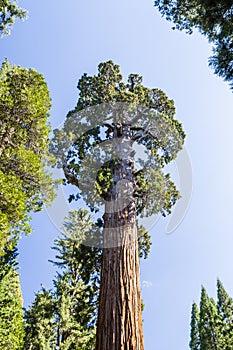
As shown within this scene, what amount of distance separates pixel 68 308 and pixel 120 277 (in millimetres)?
6224

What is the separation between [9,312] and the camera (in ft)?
30.0

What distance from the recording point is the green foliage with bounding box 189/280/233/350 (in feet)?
72.2

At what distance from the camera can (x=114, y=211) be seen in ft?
19.4

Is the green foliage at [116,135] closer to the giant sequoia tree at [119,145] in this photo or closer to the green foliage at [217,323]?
the giant sequoia tree at [119,145]

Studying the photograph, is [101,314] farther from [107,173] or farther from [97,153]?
[97,153]

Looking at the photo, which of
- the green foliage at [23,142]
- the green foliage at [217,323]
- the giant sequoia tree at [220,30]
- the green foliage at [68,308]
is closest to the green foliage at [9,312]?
the green foliage at [68,308]

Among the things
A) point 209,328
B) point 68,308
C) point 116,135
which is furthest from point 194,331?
point 116,135

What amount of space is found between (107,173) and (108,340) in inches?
153

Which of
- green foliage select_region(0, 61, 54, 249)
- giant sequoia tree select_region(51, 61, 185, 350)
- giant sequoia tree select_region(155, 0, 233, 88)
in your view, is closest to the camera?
giant sequoia tree select_region(155, 0, 233, 88)

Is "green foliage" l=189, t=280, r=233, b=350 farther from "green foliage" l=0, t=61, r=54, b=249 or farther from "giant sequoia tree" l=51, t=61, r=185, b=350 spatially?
"green foliage" l=0, t=61, r=54, b=249

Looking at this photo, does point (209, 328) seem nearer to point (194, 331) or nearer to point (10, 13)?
point (194, 331)

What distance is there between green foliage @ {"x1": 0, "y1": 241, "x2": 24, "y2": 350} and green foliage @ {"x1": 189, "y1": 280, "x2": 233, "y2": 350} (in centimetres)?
1711

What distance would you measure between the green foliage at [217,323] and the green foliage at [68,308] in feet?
49.6

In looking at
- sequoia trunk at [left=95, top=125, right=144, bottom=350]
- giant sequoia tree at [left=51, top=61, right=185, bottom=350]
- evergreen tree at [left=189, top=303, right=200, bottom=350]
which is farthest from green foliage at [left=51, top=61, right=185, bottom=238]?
evergreen tree at [left=189, top=303, right=200, bottom=350]
